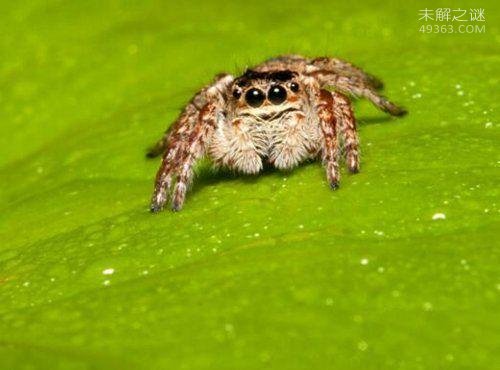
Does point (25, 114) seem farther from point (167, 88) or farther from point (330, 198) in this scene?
point (330, 198)

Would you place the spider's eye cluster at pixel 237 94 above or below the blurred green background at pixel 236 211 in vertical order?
above

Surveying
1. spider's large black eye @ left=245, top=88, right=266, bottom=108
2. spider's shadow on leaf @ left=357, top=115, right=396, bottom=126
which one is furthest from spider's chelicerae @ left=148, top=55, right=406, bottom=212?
spider's shadow on leaf @ left=357, top=115, right=396, bottom=126

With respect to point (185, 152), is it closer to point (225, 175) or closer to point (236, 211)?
point (225, 175)

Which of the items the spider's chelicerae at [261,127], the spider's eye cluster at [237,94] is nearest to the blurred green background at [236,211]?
the spider's chelicerae at [261,127]

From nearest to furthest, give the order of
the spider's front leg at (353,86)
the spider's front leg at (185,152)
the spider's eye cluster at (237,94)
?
1. the spider's front leg at (185,152)
2. the spider's eye cluster at (237,94)
3. the spider's front leg at (353,86)

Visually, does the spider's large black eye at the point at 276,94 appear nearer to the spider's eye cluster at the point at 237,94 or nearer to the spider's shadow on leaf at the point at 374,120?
the spider's eye cluster at the point at 237,94

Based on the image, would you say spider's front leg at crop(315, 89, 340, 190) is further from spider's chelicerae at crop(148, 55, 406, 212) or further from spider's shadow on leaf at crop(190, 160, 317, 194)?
spider's shadow on leaf at crop(190, 160, 317, 194)

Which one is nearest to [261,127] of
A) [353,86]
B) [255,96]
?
[255,96]
